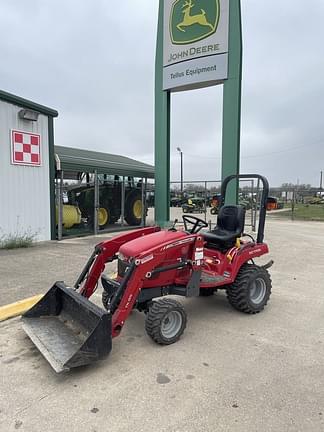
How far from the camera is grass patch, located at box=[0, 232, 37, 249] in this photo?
26.1 feet

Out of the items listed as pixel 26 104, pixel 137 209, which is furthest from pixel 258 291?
pixel 137 209

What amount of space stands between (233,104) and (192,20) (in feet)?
9.05

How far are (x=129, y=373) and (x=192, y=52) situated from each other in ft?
30.4

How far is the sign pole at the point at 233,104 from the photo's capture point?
29.7 feet

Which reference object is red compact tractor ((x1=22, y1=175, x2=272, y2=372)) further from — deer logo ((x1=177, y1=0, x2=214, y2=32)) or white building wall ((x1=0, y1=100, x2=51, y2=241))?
deer logo ((x1=177, y1=0, x2=214, y2=32))

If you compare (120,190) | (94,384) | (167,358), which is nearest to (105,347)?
(94,384)

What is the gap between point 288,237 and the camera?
11016mm

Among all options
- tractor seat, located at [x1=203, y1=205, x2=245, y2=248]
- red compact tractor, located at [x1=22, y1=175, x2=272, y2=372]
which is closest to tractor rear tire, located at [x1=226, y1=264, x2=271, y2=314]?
red compact tractor, located at [x1=22, y1=175, x2=272, y2=372]

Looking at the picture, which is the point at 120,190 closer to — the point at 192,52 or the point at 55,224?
the point at 55,224

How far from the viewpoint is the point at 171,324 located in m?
3.32

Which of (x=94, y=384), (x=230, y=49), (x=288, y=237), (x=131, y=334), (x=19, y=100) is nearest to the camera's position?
(x=94, y=384)

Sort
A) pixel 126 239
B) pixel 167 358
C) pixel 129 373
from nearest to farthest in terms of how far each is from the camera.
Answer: pixel 129 373, pixel 167 358, pixel 126 239

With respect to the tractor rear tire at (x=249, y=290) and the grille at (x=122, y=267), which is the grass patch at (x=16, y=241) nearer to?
the grille at (x=122, y=267)

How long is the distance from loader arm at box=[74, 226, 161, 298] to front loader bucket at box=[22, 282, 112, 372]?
308mm
